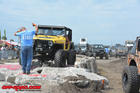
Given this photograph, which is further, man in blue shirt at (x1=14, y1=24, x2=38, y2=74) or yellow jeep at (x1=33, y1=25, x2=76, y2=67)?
yellow jeep at (x1=33, y1=25, x2=76, y2=67)

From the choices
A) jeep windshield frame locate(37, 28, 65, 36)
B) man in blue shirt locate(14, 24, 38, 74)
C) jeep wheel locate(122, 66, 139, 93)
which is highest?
jeep windshield frame locate(37, 28, 65, 36)

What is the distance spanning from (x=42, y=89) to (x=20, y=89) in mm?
532

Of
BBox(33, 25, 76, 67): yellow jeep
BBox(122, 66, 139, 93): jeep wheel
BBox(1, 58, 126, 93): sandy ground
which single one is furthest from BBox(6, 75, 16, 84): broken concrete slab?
BBox(33, 25, 76, 67): yellow jeep

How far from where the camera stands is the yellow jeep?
10707 mm

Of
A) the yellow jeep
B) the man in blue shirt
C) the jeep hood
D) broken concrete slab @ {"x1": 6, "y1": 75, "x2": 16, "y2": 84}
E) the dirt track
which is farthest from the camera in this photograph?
the jeep hood

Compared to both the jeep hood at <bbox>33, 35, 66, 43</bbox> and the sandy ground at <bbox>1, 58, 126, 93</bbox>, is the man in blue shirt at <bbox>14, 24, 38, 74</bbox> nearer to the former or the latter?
the sandy ground at <bbox>1, 58, 126, 93</bbox>

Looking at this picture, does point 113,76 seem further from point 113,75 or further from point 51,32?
point 51,32

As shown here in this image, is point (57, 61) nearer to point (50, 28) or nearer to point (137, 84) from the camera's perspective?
point (50, 28)

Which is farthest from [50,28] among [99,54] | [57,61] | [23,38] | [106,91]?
[99,54]

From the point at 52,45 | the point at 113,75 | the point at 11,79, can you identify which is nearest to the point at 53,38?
the point at 52,45

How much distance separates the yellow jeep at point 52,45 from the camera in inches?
422

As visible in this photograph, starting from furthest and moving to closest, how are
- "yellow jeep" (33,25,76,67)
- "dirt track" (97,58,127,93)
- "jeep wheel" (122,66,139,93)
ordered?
"yellow jeep" (33,25,76,67) → "dirt track" (97,58,127,93) → "jeep wheel" (122,66,139,93)

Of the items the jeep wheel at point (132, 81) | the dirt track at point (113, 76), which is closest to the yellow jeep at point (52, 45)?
the dirt track at point (113, 76)

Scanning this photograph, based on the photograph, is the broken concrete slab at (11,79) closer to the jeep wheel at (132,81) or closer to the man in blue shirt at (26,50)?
the man in blue shirt at (26,50)
